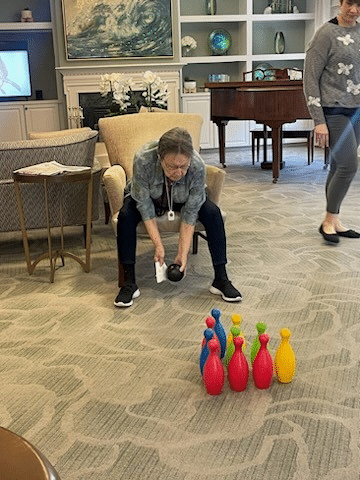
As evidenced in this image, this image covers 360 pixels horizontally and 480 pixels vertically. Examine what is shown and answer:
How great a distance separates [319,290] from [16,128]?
615 centimetres

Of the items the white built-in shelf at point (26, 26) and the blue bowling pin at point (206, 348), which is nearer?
the blue bowling pin at point (206, 348)

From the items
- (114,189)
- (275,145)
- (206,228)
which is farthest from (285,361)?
(275,145)

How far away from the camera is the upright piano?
215 inches

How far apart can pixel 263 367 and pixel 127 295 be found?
3.40 ft

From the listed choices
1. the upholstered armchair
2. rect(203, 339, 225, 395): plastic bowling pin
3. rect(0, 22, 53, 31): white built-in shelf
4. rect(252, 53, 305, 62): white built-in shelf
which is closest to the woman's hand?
the upholstered armchair

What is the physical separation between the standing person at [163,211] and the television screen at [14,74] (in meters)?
5.81

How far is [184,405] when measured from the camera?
1.99 metres

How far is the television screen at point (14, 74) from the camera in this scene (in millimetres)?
8078

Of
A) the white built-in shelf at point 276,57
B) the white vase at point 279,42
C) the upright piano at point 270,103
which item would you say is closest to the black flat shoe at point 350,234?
the upright piano at point 270,103

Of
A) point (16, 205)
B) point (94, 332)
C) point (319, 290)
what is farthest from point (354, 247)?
point (16, 205)

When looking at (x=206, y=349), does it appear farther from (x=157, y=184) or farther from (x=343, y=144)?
(x=343, y=144)

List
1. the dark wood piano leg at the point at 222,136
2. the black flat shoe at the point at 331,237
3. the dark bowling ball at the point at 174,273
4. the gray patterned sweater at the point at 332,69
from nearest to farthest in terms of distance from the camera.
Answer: the dark bowling ball at the point at 174,273
the gray patterned sweater at the point at 332,69
the black flat shoe at the point at 331,237
the dark wood piano leg at the point at 222,136

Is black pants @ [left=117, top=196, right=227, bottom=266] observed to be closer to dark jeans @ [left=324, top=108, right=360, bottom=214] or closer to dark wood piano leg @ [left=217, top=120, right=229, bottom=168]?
dark jeans @ [left=324, top=108, right=360, bottom=214]

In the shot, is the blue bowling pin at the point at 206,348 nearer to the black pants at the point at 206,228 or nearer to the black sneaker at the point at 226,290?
the black sneaker at the point at 226,290
